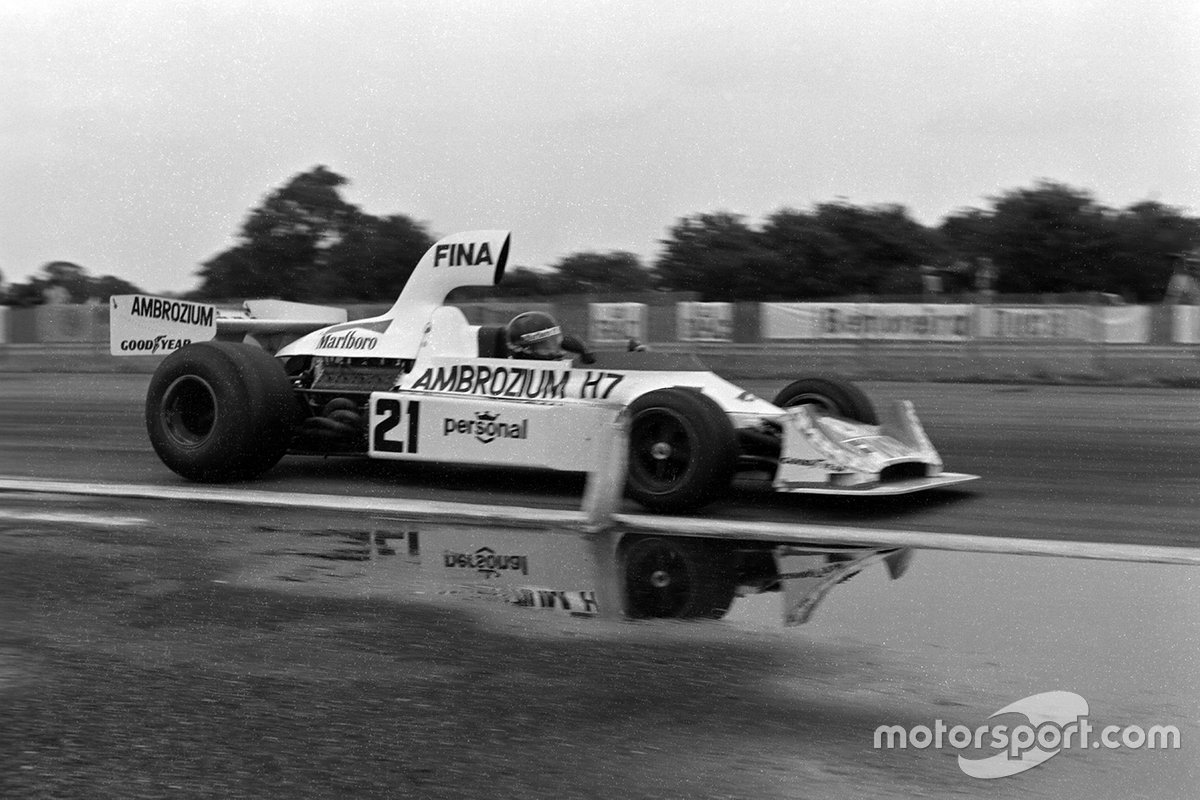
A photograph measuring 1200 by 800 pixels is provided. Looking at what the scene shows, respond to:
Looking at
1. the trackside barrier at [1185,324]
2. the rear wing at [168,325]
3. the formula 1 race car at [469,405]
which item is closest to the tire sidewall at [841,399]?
the formula 1 race car at [469,405]

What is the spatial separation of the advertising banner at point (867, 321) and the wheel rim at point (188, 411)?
15.0 meters

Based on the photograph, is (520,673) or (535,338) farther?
(535,338)

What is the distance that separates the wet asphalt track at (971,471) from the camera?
22.3ft

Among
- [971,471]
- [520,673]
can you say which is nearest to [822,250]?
[971,471]

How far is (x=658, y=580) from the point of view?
17.8 feet

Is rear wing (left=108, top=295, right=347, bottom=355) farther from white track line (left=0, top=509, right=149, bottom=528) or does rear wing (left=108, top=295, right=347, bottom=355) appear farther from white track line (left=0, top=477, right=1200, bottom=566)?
white track line (left=0, top=509, right=149, bottom=528)

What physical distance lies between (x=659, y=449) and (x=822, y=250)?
133ft

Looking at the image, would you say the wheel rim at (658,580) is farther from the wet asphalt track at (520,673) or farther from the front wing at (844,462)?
the front wing at (844,462)

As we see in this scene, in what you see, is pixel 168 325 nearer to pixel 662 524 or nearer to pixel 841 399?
pixel 662 524

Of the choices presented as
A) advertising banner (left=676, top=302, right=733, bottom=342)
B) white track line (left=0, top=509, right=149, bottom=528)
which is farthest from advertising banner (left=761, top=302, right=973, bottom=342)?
white track line (left=0, top=509, right=149, bottom=528)

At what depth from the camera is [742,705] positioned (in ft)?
12.4

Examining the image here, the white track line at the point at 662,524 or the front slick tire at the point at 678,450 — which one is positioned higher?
the front slick tire at the point at 678,450

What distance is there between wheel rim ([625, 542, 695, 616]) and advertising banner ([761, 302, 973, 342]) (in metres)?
16.2

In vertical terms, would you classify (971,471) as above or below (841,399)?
below
